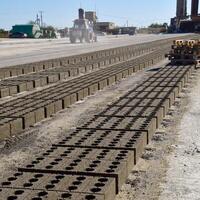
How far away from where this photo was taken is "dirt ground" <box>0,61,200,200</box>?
194 inches

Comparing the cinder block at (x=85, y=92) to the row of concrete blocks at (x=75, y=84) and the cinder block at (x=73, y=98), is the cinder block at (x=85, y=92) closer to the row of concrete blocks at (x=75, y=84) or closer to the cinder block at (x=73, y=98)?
the row of concrete blocks at (x=75, y=84)

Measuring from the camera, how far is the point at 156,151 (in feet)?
20.9

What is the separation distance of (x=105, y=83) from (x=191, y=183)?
826 centimetres

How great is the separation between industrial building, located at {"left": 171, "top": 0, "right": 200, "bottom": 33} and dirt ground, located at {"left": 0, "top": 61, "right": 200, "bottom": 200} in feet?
214

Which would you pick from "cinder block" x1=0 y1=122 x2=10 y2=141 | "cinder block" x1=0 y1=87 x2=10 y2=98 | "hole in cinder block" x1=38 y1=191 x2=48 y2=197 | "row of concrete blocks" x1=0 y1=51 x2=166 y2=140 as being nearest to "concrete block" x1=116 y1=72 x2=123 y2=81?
"row of concrete blocks" x1=0 y1=51 x2=166 y2=140

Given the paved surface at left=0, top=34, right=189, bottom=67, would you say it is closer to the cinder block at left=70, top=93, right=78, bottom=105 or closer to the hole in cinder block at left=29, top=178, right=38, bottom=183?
the cinder block at left=70, top=93, right=78, bottom=105

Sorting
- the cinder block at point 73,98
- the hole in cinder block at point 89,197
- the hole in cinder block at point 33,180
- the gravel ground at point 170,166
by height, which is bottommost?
the gravel ground at point 170,166

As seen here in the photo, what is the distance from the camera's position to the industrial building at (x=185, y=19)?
238ft

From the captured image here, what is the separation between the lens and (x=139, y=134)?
6.31 metres

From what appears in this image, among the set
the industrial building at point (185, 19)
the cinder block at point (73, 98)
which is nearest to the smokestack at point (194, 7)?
the industrial building at point (185, 19)

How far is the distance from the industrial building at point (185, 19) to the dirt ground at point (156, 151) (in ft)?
214

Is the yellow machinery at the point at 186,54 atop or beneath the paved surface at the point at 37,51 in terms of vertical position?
atop

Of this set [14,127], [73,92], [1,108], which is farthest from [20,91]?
[14,127]

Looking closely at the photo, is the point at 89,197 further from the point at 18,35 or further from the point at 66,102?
the point at 18,35
